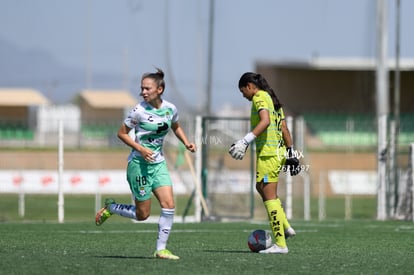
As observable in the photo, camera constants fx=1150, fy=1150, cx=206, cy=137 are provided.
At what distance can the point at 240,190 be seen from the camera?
26.4 metres

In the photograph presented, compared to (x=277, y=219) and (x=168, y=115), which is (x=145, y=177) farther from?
(x=277, y=219)

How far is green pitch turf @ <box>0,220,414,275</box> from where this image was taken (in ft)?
35.3

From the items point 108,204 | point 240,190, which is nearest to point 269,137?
point 108,204

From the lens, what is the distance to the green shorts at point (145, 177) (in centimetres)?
1195

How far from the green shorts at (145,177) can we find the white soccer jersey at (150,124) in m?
0.08

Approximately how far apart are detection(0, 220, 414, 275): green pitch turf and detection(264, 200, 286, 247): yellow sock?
0.67ft

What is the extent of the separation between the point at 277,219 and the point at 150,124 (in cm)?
195

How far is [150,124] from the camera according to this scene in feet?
39.1

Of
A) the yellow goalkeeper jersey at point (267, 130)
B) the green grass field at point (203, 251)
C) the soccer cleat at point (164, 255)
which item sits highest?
the yellow goalkeeper jersey at point (267, 130)

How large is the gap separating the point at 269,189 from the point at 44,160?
31.2 metres

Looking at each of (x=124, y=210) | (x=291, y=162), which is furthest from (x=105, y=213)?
(x=291, y=162)

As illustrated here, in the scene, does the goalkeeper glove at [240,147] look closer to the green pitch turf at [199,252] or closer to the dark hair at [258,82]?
the dark hair at [258,82]

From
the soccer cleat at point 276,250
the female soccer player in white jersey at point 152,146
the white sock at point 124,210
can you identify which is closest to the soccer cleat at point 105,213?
the white sock at point 124,210

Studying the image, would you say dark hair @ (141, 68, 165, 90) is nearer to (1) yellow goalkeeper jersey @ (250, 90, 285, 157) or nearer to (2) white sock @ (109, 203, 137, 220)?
(1) yellow goalkeeper jersey @ (250, 90, 285, 157)
